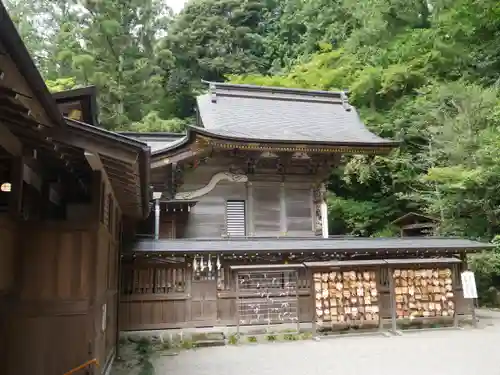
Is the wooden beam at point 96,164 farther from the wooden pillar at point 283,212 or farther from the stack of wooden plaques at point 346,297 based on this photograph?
the wooden pillar at point 283,212

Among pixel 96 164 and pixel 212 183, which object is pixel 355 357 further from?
pixel 212 183

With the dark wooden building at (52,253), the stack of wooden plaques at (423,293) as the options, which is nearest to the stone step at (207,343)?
the stack of wooden plaques at (423,293)

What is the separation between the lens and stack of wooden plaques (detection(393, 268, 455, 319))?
11.7 metres

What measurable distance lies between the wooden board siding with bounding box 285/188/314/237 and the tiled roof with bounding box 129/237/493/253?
72.0 inches

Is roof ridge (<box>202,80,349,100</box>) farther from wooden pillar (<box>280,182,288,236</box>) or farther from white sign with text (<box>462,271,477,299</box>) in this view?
white sign with text (<box>462,271,477,299</box>)

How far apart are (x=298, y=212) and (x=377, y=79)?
11.3 metres

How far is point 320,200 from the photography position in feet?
47.8

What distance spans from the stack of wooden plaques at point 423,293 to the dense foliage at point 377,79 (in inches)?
194

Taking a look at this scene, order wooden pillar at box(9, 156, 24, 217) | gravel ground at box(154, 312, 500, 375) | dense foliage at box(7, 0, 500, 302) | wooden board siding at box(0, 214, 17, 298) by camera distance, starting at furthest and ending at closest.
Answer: dense foliage at box(7, 0, 500, 302) < gravel ground at box(154, 312, 500, 375) < wooden pillar at box(9, 156, 24, 217) < wooden board siding at box(0, 214, 17, 298)

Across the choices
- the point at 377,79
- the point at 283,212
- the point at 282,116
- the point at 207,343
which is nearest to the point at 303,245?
the point at 283,212

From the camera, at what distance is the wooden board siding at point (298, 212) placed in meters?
14.4

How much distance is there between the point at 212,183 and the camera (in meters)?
13.9

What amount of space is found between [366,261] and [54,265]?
8.58 meters

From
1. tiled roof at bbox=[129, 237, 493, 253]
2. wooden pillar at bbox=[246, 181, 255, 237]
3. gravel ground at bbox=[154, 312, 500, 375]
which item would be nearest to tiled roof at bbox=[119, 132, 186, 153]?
wooden pillar at bbox=[246, 181, 255, 237]
